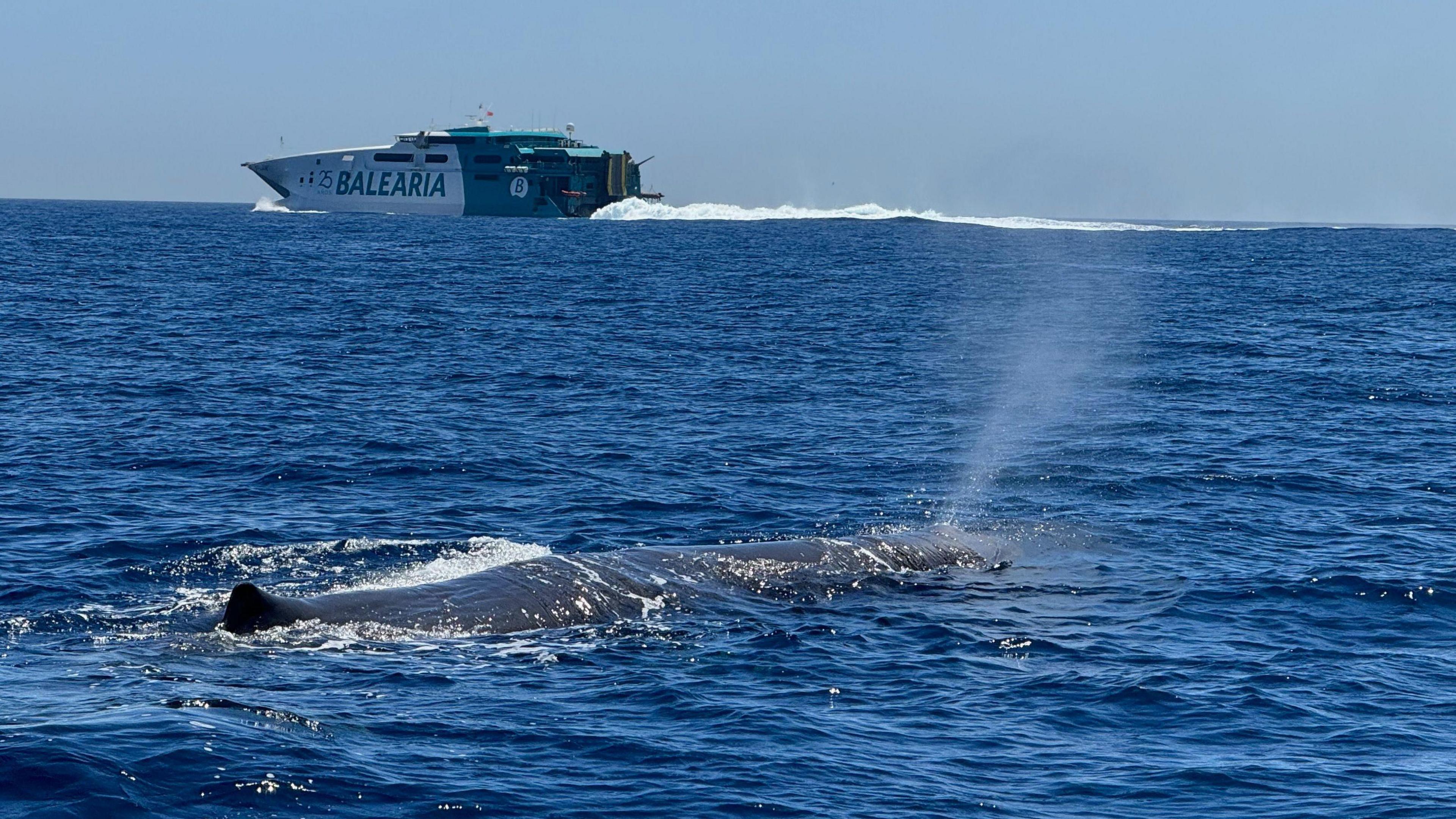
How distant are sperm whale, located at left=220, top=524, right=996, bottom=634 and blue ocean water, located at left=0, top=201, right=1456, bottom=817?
0.37 meters

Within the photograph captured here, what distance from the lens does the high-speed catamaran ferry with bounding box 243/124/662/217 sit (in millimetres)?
159375

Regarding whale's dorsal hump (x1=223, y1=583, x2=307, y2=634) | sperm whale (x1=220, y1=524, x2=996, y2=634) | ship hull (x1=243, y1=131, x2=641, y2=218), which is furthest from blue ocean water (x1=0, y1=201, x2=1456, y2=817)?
ship hull (x1=243, y1=131, x2=641, y2=218)

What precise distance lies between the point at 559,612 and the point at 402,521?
7025 millimetres

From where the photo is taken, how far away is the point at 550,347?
50.0 m

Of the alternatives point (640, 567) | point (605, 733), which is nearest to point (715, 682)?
point (605, 733)

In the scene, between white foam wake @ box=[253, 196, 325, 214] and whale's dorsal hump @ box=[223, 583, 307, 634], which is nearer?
whale's dorsal hump @ box=[223, 583, 307, 634]

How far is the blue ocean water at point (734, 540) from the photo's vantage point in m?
13.9

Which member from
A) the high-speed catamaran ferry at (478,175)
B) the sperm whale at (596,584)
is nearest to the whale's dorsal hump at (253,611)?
the sperm whale at (596,584)

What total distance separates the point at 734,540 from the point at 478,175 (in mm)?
141075

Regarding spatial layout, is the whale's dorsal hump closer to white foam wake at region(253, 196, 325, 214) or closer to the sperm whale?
the sperm whale

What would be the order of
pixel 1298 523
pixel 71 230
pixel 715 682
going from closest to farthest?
pixel 715 682, pixel 1298 523, pixel 71 230

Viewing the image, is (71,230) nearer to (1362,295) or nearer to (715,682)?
(1362,295)

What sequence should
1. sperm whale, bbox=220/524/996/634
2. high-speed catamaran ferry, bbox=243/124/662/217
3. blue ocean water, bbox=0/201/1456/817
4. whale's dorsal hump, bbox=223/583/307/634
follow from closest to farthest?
blue ocean water, bbox=0/201/1456/817 → whale's dorsal hump, bbox=223/583/307/634 → sperm whale, bbox=220/524/996/634 → high-speed catamaran ferry, bbox=243/124/662/217

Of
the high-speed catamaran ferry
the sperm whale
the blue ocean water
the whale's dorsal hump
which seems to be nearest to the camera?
the blue ocean water
